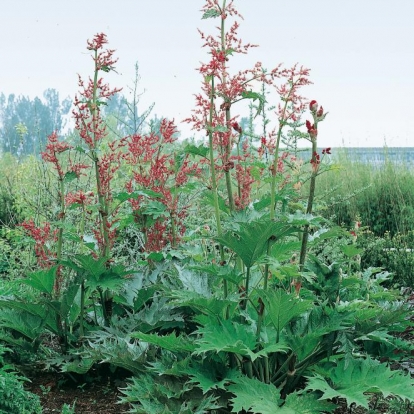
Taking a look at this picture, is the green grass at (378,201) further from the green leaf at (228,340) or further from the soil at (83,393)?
the green leaf at (228,340)

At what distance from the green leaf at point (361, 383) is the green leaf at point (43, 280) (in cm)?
164

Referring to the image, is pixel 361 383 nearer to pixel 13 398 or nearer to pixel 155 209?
pixel 155 209

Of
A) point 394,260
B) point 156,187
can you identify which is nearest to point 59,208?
point 156,187

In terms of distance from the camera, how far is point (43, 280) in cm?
381

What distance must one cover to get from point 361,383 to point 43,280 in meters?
1.91

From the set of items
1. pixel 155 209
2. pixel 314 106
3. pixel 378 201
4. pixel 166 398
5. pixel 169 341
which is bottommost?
pixel 166 398

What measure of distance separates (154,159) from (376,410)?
204 cm

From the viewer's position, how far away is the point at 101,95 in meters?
3.90

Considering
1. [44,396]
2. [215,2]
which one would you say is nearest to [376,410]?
[44,396]

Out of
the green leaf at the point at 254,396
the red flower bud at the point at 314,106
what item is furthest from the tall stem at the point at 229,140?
the green leaf at the point at 254,396

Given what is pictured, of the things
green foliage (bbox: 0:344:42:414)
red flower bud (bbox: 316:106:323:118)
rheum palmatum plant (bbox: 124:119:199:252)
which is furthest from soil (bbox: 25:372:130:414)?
red flower bud (bbox: 316:106:323:118)

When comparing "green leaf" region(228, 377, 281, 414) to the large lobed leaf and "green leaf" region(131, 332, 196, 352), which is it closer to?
the large lobed leaf

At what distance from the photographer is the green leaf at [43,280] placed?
378cm

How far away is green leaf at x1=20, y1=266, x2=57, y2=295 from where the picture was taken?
3.78 meters
